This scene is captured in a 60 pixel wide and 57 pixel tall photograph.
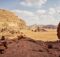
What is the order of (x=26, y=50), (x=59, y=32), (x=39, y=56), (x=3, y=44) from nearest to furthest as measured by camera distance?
(x=39, y=56) < (x=26, y=50) < (x=3, y=44) < (x=59, y=32)

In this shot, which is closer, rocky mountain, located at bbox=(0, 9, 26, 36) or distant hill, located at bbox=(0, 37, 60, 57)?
distant hill, located at bbox=(0, 37, 60, 57)

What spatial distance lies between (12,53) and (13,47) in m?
0.84

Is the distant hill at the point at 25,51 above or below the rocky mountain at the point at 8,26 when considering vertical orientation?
below

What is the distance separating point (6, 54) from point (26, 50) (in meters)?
0.89

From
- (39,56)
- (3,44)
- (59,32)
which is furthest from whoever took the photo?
(59,32)

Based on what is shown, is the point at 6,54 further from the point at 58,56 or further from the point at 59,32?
the point at 59,32

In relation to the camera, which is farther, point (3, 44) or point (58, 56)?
point (3, 44)

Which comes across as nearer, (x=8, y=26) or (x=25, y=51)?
(x=25, y=51)

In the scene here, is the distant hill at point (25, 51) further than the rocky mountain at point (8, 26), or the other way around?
the rocky mountain at point (8, 26)

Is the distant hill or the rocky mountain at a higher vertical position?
the rocky mountain

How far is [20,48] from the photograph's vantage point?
8.86m

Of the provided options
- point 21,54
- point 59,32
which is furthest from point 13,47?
point 59,32

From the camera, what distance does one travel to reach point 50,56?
8078 mm

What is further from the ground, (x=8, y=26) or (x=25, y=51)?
(x=8, y=26)
